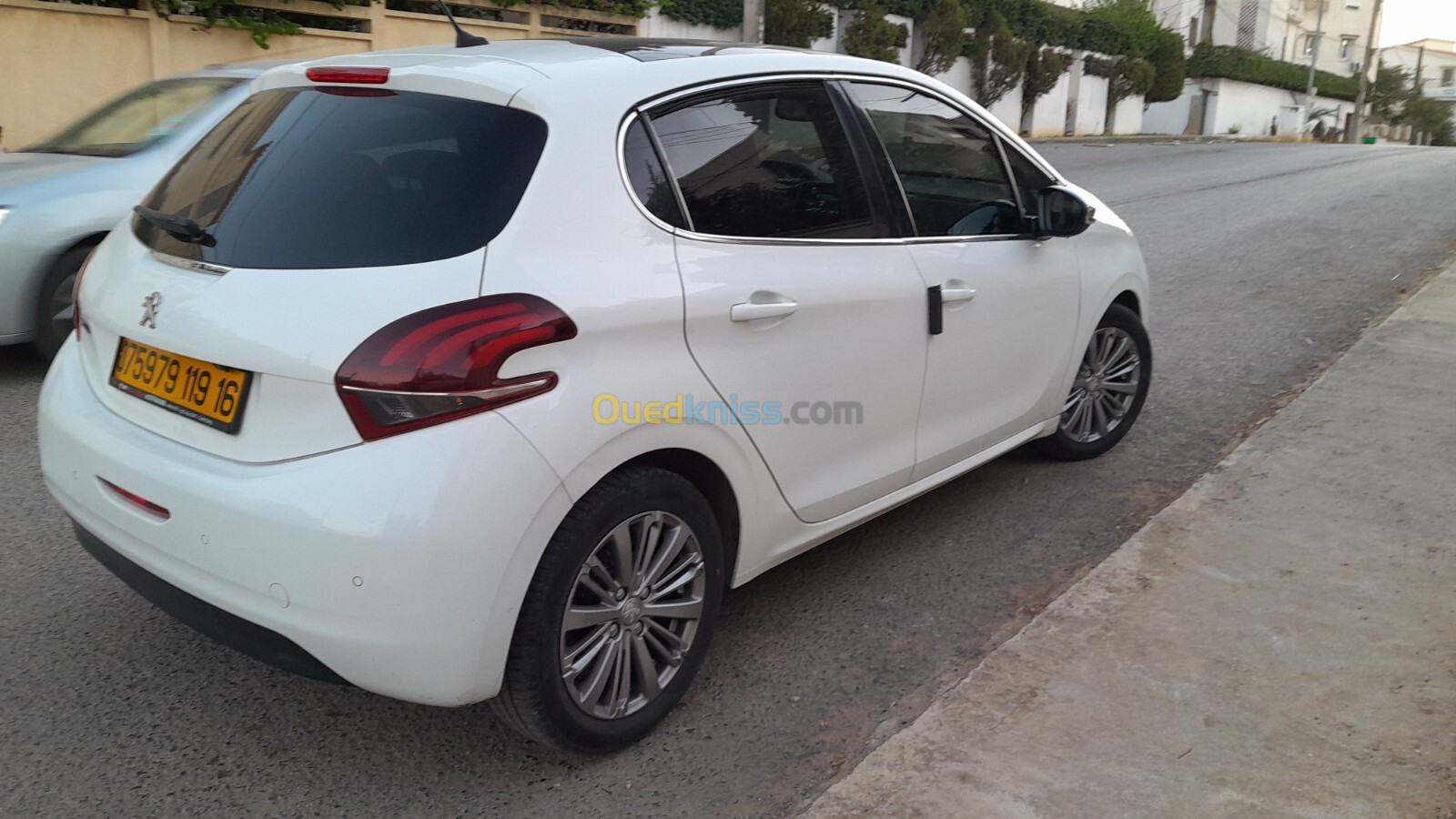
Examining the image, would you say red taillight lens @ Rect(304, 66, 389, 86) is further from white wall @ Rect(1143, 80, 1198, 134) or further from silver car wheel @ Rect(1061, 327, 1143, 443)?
white wall @ Rect(1143, 80, 1198, 134)

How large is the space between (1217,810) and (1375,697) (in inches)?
31.0

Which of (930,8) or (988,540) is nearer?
(988,540)

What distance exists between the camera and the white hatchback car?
2416mm

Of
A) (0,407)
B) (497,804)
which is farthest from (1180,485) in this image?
(0,407)

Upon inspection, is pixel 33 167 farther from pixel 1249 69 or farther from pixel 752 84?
pixel 1249 69

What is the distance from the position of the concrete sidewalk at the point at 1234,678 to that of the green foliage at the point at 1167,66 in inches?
1505

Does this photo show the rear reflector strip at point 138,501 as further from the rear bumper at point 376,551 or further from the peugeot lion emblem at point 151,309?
the peugeot lion emblem at point 151,309

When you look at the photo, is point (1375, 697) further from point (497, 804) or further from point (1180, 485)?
point (497, 804)

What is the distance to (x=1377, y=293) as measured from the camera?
26.8 feet

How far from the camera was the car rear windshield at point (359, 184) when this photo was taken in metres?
2.59

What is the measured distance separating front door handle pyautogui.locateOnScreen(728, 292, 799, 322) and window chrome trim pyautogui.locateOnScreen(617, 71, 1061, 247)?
0.18 m

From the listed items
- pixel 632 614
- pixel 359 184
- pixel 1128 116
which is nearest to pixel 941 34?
pixel 1128 116

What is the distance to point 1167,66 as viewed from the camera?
39.4 meters

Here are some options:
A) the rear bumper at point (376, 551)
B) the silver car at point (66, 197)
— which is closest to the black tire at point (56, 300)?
the silver car at point (66, 197)
